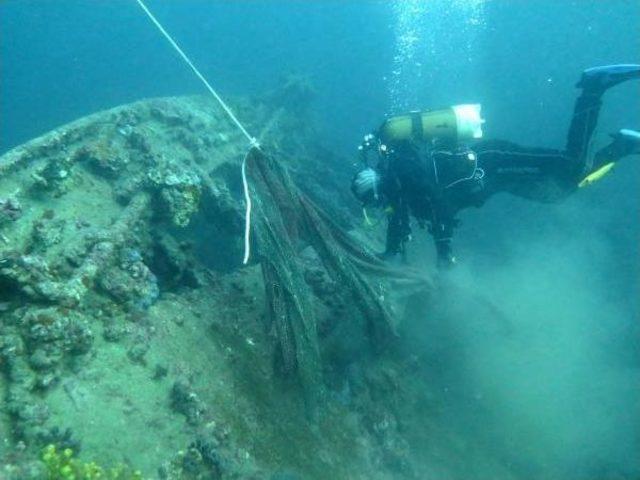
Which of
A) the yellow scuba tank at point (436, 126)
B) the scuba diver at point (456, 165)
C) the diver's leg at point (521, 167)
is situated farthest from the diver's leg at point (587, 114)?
the yellow scuba tank at point (436, 126)

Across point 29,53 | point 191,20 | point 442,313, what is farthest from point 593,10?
point 29,53

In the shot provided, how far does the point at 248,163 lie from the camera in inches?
205

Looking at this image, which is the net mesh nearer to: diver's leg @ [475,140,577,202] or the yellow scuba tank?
the yellow scuba tank

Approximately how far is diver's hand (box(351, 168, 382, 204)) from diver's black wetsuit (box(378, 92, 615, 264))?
12cm

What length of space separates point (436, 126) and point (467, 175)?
926 mm

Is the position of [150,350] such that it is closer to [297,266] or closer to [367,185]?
[297,266]

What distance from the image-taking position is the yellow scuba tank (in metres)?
7.03

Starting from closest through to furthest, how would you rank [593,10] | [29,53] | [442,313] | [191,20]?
[442,313]
[593,10]
[29,53]
[191,20]

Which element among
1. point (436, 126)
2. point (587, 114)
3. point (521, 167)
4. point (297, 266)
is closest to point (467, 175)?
point (436, 126)

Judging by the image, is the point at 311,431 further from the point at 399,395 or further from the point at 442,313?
the point at 442,313

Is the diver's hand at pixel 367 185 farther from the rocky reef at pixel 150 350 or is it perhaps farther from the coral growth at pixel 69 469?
the coral growth at pixel 69 469

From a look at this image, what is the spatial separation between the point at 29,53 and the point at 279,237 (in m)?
A: 141

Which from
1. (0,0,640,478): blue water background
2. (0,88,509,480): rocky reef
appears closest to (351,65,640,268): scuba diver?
(0,88,509,480): rocky reef

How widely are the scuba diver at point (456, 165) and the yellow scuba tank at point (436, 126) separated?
0.05 feet
